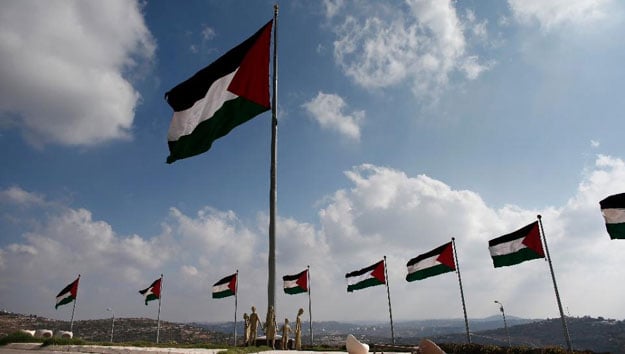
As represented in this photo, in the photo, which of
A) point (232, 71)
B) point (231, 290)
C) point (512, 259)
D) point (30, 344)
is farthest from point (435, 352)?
point (231, 290)

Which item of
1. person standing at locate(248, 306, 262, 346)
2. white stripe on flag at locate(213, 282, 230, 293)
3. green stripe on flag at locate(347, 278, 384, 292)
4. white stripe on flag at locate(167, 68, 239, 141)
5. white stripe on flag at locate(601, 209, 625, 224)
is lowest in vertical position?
person standing at locate(248, 306, 262, 346)

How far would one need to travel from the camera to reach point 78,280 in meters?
34.8

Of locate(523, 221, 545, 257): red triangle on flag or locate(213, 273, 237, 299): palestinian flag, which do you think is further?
locate(213, 273, 237, 299): palestinian flag

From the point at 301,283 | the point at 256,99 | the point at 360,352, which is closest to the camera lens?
the point at 360,352

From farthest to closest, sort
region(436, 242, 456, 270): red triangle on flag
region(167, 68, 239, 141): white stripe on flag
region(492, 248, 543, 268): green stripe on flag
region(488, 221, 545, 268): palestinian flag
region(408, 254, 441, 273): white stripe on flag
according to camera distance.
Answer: region(408, 254, 441, 273): white stripe on flag < region(436, 242, 456, 270): red triangle on flag < region(492, 248, 543, 268): green stripe on flag < region(488, 221, 545, 268): palestinian flag < region(167, 68, 239, 141): white stripe on flag

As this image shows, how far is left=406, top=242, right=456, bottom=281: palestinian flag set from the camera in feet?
98.9

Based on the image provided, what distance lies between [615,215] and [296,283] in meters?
26.7

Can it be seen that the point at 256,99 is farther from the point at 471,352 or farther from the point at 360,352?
the point at 471,352

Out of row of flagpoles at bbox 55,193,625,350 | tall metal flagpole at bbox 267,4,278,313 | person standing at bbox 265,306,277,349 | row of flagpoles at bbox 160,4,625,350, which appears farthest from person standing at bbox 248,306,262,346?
row of flagpoles at bbox 55,193,625,350

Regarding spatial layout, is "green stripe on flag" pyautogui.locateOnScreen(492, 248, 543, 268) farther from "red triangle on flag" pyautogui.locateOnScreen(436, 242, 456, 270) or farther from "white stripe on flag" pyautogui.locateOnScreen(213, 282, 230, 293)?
"white stripe on flag" pyautogui.locateOnScreen(213, 282, 230, 293)

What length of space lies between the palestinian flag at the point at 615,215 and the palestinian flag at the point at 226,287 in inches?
1224

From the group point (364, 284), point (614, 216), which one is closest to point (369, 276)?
point (364, 284)

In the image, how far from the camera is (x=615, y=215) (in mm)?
22203

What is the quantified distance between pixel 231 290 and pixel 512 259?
26.2 m
